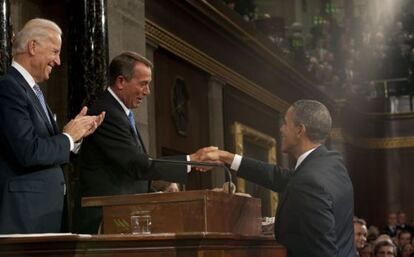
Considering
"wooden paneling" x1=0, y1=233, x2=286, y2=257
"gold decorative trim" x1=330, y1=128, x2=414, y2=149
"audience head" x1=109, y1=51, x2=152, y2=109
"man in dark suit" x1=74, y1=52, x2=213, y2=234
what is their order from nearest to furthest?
"wooden paneling" x1=0, y1=233, x2=286, y2=257 < "man in dark suit" x1=74, y1=52, x2=213, y2=234 < "audience head" x1=109, y1=51, x2=152, y2=109 < "gold decorative trim" x1=330, y1=128, x2=414, y2=149

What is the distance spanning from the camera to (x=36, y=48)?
377 centimetres

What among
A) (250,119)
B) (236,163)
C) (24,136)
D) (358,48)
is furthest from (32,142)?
(358,48)

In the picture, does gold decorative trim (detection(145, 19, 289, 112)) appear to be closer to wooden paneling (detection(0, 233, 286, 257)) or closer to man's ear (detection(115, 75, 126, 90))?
man's ear (detection(115, 75, 126, 90))

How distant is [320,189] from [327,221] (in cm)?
14

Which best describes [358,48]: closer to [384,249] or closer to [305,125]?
[384,249]

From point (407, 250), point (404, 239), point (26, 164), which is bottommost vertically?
point (407, 250)

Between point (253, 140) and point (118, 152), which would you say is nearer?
point (118, 152)

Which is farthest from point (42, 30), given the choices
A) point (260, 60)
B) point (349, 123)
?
point (349, 123)

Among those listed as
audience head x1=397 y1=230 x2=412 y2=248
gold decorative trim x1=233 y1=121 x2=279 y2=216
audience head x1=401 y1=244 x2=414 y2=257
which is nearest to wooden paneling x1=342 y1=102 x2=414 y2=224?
audience head x1=397 y1=230 x2=412 y2=248

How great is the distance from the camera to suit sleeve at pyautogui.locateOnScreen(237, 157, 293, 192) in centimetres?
444

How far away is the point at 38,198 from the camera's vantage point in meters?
3.62

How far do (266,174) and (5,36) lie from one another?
1980mm

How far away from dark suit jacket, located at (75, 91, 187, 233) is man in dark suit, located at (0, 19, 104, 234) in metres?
0.32

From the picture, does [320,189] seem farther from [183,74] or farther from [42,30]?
[183,74]
